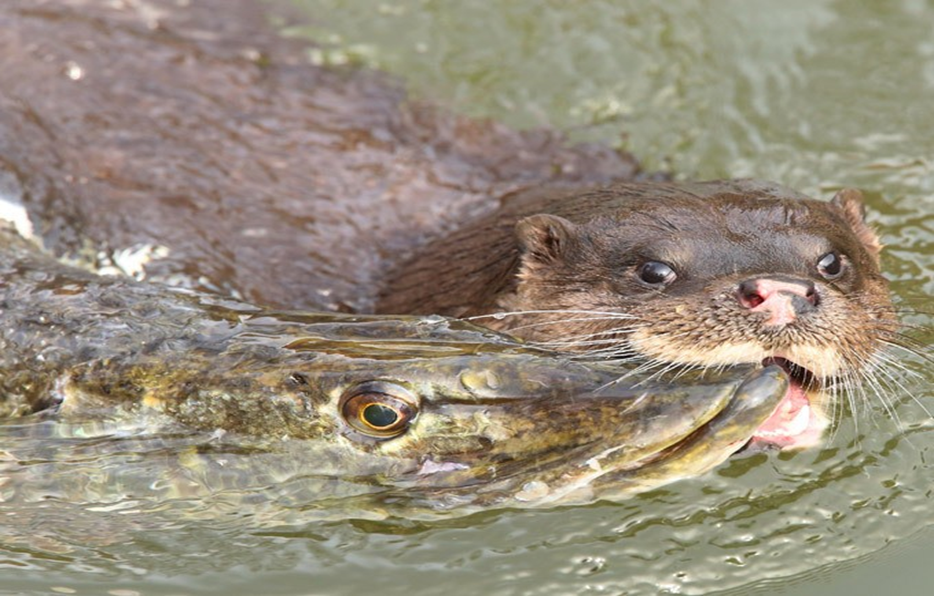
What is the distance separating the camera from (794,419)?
3553 mm

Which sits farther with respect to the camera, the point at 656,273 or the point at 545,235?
the point at 545,235

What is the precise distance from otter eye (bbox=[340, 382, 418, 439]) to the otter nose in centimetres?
87

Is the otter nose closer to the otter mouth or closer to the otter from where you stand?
the otter

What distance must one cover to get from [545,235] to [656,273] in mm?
388

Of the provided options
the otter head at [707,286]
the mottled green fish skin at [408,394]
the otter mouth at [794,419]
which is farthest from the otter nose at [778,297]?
the mottled green fish skin at [408,394]

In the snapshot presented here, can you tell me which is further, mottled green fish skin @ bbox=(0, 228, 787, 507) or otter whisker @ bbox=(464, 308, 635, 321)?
otter whisker @ bbox=(464, 308, 635, 321)

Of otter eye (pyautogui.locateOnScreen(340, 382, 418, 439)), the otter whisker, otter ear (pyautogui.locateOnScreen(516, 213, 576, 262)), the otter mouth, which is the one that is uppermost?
otter ear (pyautogui.locateOnScreen(516, 213, 576, 262))

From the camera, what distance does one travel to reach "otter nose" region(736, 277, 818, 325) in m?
3.38

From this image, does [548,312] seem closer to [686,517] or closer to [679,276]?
[679,276]

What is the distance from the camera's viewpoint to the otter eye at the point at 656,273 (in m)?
3.72

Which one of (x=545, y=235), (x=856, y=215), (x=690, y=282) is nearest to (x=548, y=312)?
(x=545, y=235)

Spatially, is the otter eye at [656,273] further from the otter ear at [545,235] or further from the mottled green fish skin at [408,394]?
the mottled green fish skin at [408,394]

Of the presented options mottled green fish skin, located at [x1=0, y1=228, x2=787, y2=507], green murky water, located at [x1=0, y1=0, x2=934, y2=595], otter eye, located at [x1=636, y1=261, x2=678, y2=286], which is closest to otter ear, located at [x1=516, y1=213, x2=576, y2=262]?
otter eye, located at [x1=636, y1=261, x2=678, y2=286]

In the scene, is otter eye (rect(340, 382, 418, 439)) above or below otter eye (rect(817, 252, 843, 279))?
below
